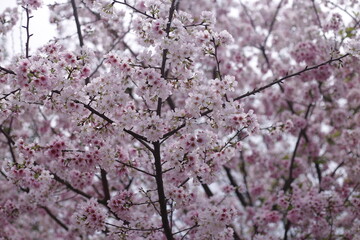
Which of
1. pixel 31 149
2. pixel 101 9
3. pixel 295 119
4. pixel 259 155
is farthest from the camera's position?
pixel 259 155

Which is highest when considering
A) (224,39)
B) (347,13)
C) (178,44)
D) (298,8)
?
(298,8)

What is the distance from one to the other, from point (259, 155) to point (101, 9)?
6981 mm

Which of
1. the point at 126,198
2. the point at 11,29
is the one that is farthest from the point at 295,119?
the point at 11,29

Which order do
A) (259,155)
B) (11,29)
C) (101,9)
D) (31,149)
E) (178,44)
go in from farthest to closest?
(259,155), (11,29), (31,149), (101,9), (178,44)

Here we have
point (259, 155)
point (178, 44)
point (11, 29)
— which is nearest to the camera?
point (178, 44)

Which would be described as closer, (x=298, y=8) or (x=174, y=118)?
(x=174, y=118)

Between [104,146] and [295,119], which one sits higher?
[295,119]

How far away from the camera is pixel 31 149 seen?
5.25 meters

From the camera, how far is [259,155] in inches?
417

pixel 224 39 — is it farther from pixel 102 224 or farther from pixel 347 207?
pixel 347 207

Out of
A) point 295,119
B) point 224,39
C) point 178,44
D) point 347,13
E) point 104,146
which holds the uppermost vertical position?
point 347,13

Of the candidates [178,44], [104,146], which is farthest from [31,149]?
[178,44]

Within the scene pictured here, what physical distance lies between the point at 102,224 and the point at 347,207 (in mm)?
4996

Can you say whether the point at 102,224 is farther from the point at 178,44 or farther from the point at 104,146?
the point at 178,44
